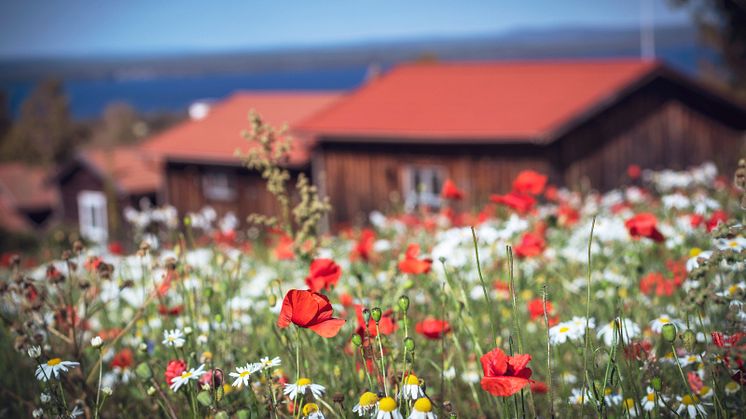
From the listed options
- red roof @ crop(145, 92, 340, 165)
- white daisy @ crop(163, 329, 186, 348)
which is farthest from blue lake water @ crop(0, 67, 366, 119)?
white daisy @ crop(163, 329, 186, 348)

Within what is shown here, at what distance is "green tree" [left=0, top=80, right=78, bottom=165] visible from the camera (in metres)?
→ 52.5

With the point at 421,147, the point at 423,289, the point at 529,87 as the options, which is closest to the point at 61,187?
the point at 421,147

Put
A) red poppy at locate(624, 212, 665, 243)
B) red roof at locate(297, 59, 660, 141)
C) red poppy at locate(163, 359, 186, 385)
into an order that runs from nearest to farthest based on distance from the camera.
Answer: red poppy at locate(163, 359, 186, 385), red poppy at locate(624, 212, 665, 243), red roof at locate(297, 59, 660, 141)

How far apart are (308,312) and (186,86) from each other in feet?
548

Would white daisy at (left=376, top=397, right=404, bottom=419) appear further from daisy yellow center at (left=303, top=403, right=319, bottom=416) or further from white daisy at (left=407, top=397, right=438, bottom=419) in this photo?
daisy yellow center at (left=303, top=403, right=319, bottom=416)

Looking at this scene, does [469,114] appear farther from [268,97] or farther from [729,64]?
[729,64]

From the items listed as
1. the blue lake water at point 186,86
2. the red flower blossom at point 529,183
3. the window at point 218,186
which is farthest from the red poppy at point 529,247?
the blue lake water at point 186,86

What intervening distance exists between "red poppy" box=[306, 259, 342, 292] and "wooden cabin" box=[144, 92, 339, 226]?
55.7 ft

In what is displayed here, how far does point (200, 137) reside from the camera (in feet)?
72.1

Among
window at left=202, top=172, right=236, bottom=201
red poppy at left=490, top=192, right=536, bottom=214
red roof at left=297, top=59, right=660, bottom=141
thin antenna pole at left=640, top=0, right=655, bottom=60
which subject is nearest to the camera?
red poppy at left=490, top=192, right=536, bottom=214

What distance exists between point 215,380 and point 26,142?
58618 mm

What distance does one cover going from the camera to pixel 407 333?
75.9 inches

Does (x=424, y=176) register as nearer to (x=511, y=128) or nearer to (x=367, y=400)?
(x=511, y=128)

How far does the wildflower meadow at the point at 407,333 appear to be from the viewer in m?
1.69
